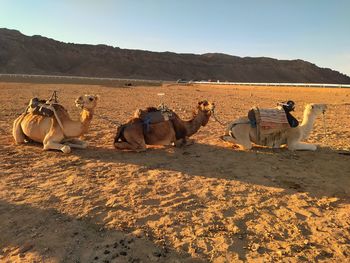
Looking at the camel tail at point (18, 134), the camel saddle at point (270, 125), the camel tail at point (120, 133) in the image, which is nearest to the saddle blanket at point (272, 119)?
the camel saddle at point (270, 125)

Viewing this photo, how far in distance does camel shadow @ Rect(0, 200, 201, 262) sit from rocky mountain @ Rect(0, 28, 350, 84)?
3733 inches

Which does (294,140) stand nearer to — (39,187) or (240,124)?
(240,124)

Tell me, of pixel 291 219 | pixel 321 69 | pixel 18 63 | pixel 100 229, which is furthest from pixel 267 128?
pixel 321 69

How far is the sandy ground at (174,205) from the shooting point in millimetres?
4934

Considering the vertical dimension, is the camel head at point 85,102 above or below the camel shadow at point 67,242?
above

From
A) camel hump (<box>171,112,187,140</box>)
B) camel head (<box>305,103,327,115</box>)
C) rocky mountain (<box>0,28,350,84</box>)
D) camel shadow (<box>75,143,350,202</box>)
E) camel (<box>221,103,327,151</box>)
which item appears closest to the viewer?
camel shadow (<box>75,143,350,202</box>)

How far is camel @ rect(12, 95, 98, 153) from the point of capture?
9.34m

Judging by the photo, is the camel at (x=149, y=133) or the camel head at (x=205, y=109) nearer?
the camel at (x=149, y=133)

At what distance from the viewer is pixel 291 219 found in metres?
5.82

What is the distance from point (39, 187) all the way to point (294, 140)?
5887mm

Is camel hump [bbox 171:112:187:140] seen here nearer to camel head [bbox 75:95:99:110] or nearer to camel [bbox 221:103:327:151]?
camel [bbox 221:103:327:151]

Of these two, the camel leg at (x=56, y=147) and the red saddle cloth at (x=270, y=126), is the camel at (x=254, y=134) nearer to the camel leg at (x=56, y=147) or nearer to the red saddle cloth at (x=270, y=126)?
the red saddle cloth at (x=270, y=126)

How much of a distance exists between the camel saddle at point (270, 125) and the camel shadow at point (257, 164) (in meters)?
0.24

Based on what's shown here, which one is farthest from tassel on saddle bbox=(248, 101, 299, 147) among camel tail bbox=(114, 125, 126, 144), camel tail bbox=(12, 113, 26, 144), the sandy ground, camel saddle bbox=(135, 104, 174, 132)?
camel tail bbox=(12, 113, 26, 144)
